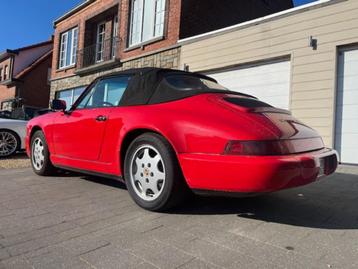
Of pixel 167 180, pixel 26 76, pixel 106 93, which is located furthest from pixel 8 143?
pixel 26 76

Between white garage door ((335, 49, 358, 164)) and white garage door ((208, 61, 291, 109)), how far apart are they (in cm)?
124

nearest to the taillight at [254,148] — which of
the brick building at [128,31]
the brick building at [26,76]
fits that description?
the brick building at [128,31]

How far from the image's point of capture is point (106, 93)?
4.21 meters

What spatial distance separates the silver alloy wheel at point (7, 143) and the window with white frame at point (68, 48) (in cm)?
1105

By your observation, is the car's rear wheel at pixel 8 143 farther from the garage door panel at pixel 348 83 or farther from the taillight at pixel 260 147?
the garage door panel at pixel 348 83

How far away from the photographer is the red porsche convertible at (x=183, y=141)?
2668mm

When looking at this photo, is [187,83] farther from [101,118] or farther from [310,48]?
[310,48]

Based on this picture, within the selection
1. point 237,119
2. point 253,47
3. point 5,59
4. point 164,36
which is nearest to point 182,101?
point 237,119

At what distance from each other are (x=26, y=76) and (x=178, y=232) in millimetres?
28564

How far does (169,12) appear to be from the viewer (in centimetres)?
1240

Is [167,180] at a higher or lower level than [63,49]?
lower

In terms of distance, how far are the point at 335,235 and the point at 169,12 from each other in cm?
1108

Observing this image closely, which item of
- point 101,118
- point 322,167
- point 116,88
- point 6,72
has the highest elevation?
point 6,72

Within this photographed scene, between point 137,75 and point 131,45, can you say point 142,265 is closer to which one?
point 137,75
